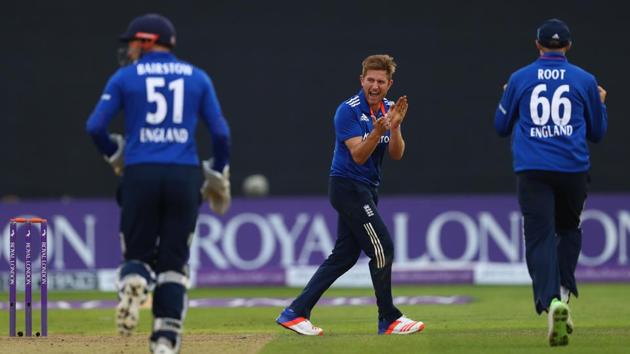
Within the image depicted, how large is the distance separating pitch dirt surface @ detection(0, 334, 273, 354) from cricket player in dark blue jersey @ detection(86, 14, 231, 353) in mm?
988

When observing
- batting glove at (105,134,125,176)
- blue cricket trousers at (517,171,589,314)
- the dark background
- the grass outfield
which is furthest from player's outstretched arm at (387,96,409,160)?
the dark background

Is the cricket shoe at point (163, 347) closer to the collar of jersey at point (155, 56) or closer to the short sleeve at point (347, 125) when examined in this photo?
the collar of jersey at point (155, 56)

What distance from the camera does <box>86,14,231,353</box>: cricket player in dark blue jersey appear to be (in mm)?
6602

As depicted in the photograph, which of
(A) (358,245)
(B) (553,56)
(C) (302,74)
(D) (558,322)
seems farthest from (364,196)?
(C) (302,74)

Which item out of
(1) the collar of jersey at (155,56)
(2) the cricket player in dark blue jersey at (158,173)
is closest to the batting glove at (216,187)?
(2) the cricket player in dark blue jersey at (158,173)

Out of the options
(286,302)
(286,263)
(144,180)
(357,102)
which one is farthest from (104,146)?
(286,263)

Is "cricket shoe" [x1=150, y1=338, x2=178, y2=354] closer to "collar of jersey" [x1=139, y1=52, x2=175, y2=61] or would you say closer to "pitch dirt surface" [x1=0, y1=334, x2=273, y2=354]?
"pitch dirt surface" [x1=0, y1=334, x2=273, y2=354]

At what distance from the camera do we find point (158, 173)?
6586 millimetres

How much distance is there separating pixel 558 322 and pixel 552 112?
3.95 ft

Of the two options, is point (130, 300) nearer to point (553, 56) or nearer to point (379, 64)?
point (379, 64)

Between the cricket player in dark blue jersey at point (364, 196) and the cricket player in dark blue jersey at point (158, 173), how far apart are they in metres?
1.68

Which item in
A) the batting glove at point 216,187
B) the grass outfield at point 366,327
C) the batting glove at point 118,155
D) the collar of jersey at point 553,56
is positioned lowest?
the grass outfield at point 366,327

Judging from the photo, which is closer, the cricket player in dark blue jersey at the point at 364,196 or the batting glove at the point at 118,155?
the batting glove at the point at 118,155

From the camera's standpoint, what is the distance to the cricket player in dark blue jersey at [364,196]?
8.24m
